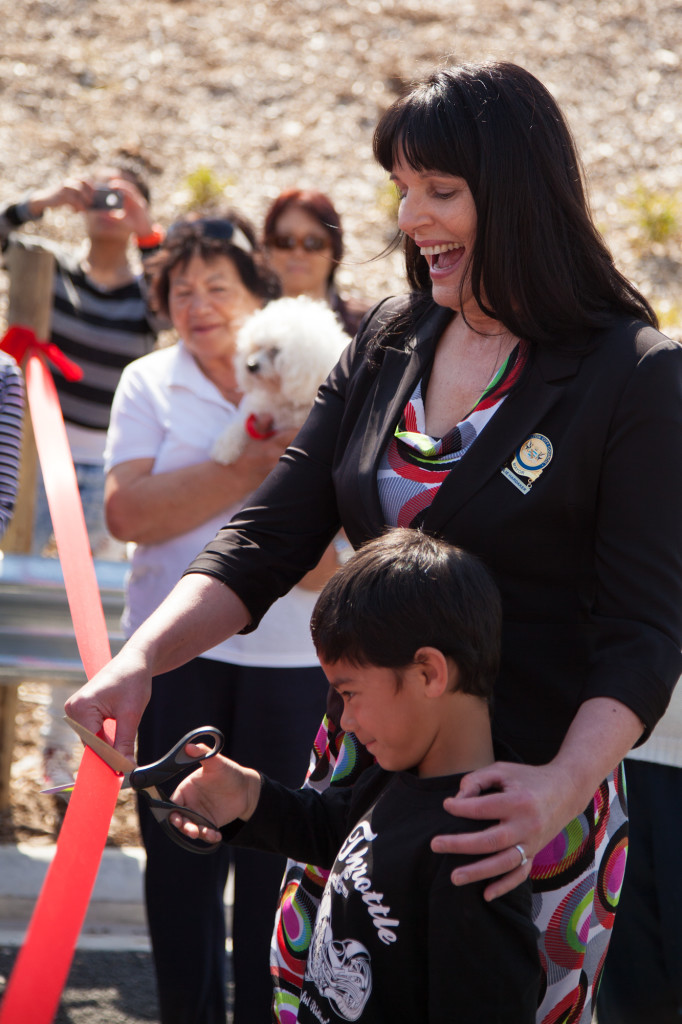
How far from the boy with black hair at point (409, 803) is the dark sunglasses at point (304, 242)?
2.95 metres

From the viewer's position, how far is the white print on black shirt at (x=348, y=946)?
1497mm

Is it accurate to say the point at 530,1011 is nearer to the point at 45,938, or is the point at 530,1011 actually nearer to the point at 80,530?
the point at 45,938

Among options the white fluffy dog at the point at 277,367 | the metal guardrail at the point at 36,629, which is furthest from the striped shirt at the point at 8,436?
the metal guardrail at the point at 36,629

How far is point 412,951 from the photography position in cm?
146

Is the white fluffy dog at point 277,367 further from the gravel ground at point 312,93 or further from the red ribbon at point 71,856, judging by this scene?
the gravel ground at point 312,93

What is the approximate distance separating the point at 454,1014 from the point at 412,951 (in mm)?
100

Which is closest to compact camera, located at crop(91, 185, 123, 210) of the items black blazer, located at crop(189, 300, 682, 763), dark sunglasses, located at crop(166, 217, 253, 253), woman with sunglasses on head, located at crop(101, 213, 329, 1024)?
dark sunglasses, located at crop(166, 217, 253, 253)

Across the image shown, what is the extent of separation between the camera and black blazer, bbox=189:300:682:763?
158 cm

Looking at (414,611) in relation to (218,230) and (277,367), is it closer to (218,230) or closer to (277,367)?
(277,367)

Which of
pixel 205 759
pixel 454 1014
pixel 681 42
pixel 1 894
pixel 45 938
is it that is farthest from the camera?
pixel 681 42

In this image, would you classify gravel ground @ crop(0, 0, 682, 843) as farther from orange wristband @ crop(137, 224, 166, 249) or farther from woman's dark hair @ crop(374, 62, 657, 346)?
woman's dark hair @ crop(374, 62, 657, 346)

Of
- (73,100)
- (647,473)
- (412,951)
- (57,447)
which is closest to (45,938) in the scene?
(412,951)

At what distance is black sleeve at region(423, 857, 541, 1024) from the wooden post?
2.99 meters

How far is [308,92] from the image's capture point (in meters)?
11.3
